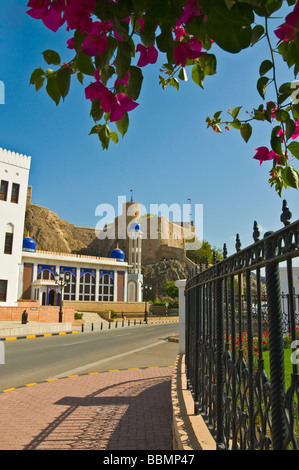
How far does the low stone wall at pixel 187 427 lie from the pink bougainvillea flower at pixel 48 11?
9.83 ft

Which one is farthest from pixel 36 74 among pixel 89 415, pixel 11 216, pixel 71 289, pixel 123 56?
pixel 71 289

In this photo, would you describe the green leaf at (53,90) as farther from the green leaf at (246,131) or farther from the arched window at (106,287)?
the arched window at (106,287)

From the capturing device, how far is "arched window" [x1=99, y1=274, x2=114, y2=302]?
4284 cm

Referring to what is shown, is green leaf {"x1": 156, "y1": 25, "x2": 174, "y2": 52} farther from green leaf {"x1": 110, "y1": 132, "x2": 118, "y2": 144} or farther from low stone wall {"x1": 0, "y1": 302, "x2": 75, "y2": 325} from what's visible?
low stone wall {"x1": 0, "y1": 302, "x2": 75, "y2": 325}

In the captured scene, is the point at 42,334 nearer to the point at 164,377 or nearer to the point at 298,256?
the point at 164,377

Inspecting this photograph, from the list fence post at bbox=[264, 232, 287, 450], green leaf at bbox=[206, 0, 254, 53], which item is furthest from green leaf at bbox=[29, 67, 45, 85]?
fence post at bbox=[264, 232, 287, 450]

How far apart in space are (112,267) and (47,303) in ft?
31.8

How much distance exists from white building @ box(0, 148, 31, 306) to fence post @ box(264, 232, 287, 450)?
95.7ft

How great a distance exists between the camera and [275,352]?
177 centimetres

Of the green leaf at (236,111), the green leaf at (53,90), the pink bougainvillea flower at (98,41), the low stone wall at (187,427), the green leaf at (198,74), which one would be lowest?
the low stone wall at (187,427)

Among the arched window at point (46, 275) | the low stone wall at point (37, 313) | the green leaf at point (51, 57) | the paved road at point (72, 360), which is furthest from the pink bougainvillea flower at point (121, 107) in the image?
the arched window at point (46, 275)

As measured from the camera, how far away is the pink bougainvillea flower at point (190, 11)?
1.14 meters
